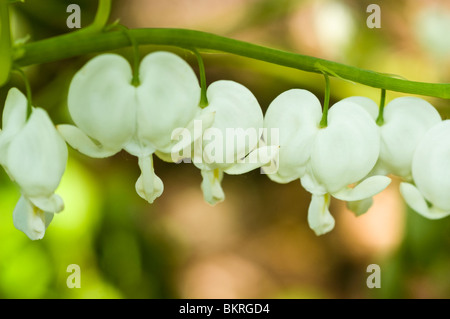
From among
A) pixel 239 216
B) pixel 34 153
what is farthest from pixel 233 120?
pixel 239 216

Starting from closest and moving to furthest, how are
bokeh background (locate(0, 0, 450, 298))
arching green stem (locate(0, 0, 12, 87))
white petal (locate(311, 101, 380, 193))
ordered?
arching green stem (locate(0, 0, 12, 87)), white petal (locate(311, 101, 380, 193)), bokeh background (locate(0, 0, 450, 298))

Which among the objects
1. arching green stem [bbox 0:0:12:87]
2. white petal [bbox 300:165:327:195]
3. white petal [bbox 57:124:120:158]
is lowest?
white petal [bbox 300:165:327:195]

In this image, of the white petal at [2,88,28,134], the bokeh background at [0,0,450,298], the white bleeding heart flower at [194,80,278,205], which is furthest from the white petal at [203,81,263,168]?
the bokeh background at [0,0,450,298]

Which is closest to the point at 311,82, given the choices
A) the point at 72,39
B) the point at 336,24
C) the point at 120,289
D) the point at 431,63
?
the point at 336,24

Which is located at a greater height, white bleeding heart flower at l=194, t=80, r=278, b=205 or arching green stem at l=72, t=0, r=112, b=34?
arching green stem at l=72, t=0, r=112, b=34

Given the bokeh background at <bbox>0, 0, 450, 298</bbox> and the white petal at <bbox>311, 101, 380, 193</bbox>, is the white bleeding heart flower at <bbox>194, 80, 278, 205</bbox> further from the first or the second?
the bokeh background at <bbox>0, 0, 450, 298</bbox>
